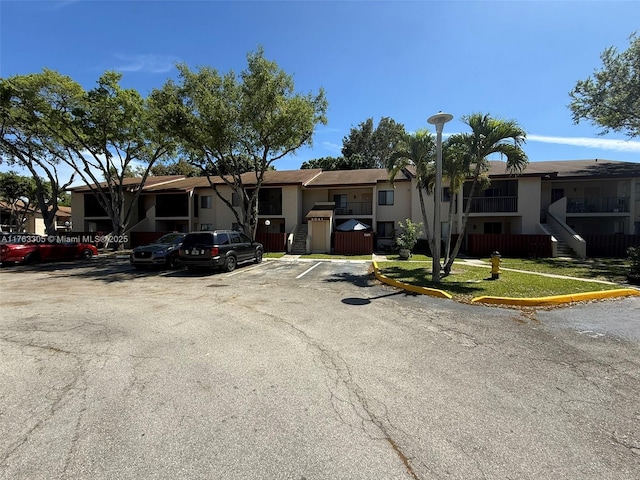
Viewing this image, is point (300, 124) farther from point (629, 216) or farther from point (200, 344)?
point (629, 216)

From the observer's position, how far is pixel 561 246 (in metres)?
21.3

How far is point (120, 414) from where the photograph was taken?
10.4ft

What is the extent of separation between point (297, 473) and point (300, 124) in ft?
62.0

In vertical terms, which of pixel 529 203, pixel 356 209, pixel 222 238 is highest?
pixel 529 203

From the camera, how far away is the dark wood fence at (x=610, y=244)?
20625 millimetres

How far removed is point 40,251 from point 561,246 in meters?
31.1

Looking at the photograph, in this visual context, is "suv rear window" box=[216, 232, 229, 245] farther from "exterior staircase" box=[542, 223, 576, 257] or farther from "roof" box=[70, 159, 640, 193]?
"exterior staircase" box=[542, 223, 576, 257]

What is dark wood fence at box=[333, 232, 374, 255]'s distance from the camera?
23.4 meters

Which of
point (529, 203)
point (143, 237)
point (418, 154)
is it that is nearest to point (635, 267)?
point (418, 154)

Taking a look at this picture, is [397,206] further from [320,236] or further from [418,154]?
[418,154]

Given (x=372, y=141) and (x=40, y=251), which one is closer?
(x=40, y=251)

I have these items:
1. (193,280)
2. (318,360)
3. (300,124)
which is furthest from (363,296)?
(300,124)

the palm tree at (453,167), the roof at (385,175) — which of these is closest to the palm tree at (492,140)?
the palm tree at (453,167)

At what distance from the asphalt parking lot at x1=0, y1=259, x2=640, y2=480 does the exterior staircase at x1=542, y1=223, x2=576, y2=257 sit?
15.6 metres
